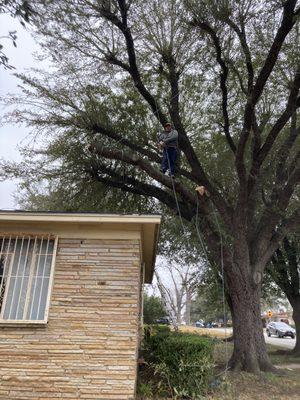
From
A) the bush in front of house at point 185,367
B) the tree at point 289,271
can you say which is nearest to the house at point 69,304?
the bush in front of house at point 185,367

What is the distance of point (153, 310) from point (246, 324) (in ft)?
53.6

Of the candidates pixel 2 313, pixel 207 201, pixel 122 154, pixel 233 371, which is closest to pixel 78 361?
pixel 2 313

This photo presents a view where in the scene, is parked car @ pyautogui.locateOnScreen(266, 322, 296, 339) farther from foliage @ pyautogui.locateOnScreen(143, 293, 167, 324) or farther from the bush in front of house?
the bush in front of house

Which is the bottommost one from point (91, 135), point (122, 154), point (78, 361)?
point (78, 361)

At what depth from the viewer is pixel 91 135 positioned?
12594 millimetres

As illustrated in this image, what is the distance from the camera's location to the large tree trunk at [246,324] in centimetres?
1055

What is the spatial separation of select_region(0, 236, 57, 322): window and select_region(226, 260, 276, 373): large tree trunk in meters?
5.68

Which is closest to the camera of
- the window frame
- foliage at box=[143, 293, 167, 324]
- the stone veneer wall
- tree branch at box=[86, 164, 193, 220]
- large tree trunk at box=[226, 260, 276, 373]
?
the stone veneer wall

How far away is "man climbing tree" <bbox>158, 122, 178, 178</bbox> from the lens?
1077 cm

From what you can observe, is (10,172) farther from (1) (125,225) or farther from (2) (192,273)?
(2) (192,273)

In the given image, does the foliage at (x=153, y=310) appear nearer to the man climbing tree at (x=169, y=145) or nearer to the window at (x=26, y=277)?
the man climbing tree at (x=169, y=145)

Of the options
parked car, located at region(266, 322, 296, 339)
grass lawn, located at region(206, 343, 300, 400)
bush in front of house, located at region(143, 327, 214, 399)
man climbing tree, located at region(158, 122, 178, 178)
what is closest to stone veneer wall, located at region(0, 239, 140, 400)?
bush in front of house, located at region(143, 327, 214, 399)

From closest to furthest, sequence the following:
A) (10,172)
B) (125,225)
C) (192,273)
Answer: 1. (125,225)
2. (10,172)
3. (192,273)

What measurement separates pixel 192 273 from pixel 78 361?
13.4 metres
